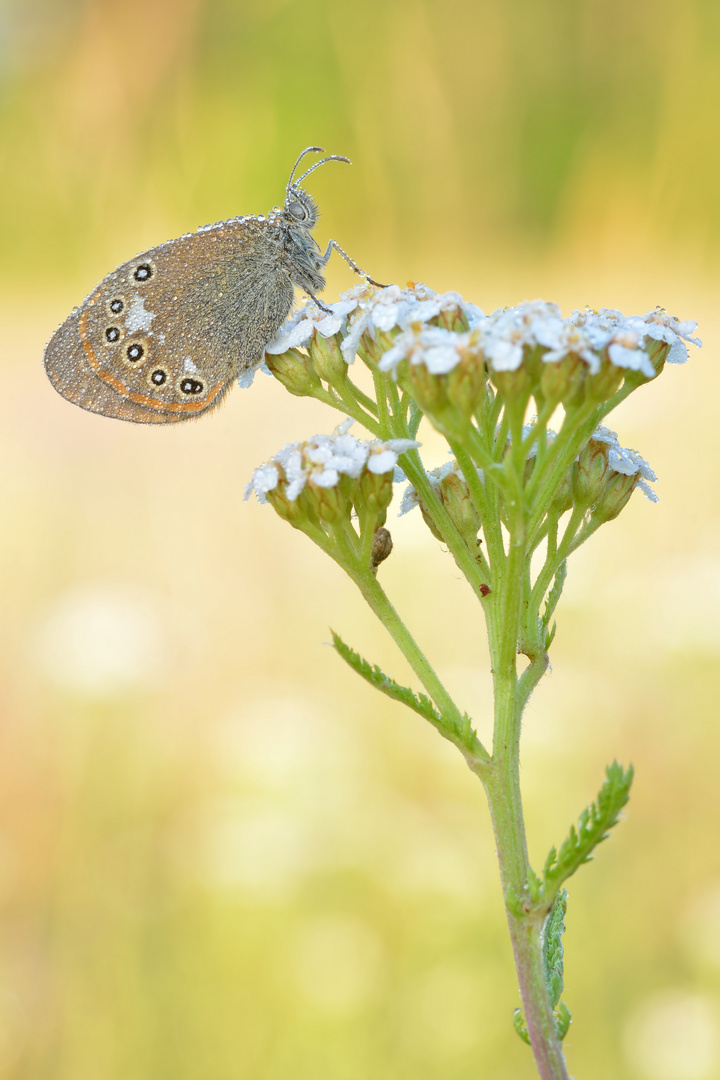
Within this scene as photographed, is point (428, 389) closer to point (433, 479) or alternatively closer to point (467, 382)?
point (467, 382)

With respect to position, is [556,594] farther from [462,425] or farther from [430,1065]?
[430,1065]

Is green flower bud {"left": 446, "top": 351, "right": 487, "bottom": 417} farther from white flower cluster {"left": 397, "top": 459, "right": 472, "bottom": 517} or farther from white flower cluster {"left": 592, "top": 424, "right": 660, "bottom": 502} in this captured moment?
white flower cluster {"left": 592, "top": 424, "right": 660, "bottom": 502}

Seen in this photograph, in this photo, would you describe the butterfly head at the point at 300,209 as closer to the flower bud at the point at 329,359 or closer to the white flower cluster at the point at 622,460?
the flower bud at the point at 329,359

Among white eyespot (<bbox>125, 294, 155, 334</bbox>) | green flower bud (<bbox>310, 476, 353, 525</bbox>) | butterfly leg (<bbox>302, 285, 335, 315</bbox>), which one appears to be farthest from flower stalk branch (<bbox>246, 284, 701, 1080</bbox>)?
white eyespot (<bbox>125, 294, 155, 334</bbox>)

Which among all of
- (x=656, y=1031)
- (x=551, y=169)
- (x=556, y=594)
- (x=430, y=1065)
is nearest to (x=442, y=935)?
(x=430, y=1065)

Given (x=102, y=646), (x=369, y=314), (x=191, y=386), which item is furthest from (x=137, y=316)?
(x=102, y=646)

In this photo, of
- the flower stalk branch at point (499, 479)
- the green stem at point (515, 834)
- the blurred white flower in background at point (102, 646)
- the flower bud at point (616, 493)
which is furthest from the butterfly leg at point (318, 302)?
the blurred white flower in background at point (102, 646)
